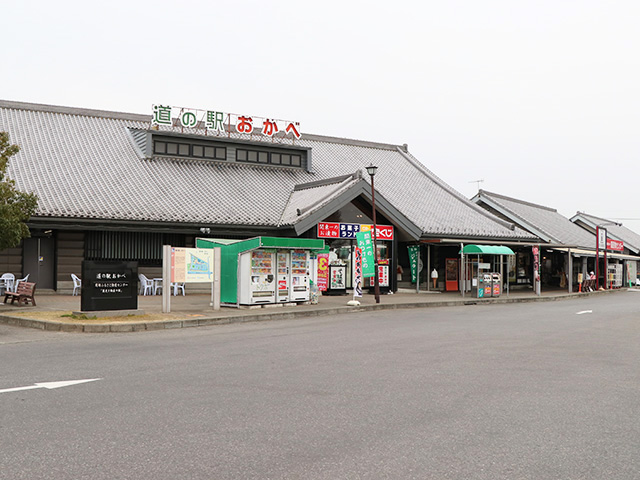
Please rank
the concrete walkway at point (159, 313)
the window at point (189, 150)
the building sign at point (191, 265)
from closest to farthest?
1. the concrete walkway at point (159, 313)
2. the building sign at point (191, 265)
3. the window at point (189, 150)

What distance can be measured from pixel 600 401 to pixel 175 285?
19752 millimetres

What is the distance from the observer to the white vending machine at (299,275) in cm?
1933

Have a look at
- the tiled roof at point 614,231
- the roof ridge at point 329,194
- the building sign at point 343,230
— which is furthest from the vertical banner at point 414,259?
the tiled roof at point 614,231

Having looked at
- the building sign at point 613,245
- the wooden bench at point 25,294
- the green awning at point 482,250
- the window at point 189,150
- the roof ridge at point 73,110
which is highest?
the roof ridge at point 73,110

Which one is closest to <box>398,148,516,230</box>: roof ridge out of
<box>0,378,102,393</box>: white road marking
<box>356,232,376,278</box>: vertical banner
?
<box>356,232,376,278</box>: vertical banner

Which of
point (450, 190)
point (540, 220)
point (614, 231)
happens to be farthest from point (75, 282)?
point (614, 231)

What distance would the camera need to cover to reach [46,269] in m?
22.9

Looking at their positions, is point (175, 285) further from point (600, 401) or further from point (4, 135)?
point (600, 401)

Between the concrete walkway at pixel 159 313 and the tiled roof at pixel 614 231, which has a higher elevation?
the tiled roof at pixel 614 231

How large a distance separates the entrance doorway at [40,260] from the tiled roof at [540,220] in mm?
27073

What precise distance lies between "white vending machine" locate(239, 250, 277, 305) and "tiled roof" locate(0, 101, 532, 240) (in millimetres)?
5974

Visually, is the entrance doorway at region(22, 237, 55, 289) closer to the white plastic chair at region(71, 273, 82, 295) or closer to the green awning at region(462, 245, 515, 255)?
the white plastic chair at region(71, 273, 82, 295)

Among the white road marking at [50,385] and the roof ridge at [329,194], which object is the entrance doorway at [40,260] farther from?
the white road marking at [50,385]

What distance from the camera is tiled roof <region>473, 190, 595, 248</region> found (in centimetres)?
3659
